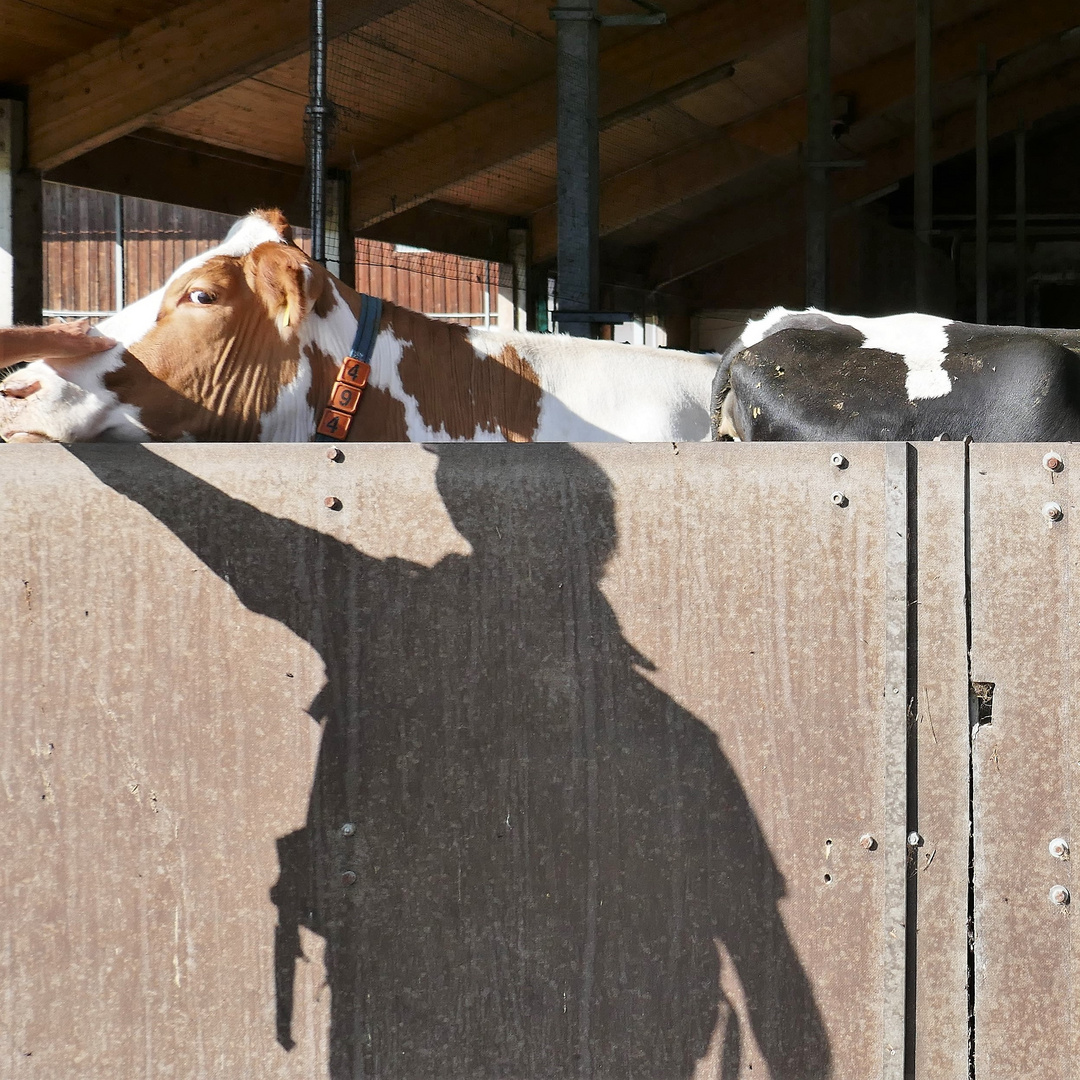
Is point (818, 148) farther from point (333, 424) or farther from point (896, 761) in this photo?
point (896, 761)

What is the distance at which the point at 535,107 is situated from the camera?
760 centimetres

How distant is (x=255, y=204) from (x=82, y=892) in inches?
231

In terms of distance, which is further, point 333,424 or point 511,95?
point 511,95

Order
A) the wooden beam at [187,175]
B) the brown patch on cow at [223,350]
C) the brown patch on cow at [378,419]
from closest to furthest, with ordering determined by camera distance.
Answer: the brown patch on cow at [223,350] < the brown patch on cow at [378,419] < the wooden beam at [187,175]

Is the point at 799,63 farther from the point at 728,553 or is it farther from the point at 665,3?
the point at 728,553

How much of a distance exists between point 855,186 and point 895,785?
11433mm

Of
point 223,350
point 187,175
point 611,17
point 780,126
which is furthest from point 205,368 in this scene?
point 780,126

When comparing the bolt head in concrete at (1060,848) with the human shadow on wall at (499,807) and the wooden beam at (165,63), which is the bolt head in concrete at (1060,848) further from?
the wooden beam at (165,63)

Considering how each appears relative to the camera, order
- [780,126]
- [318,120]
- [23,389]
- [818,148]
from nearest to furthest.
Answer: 1. [23,389]
2. [318,120]
3. [818,148]
4. [780,126]

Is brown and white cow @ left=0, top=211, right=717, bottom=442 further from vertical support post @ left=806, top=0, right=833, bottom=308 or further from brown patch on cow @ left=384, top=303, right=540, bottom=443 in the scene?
vertical support post @ left=806, top=0, right=833, bottom=308

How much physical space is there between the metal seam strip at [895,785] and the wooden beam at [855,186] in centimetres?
800

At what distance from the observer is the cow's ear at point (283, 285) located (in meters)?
2.62

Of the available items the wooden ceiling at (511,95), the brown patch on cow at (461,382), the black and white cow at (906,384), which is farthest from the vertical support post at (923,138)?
the brown patch on cow at (461,382)

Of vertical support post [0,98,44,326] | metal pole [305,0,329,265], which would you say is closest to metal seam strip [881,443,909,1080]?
metal pole [305,0,329,265]
